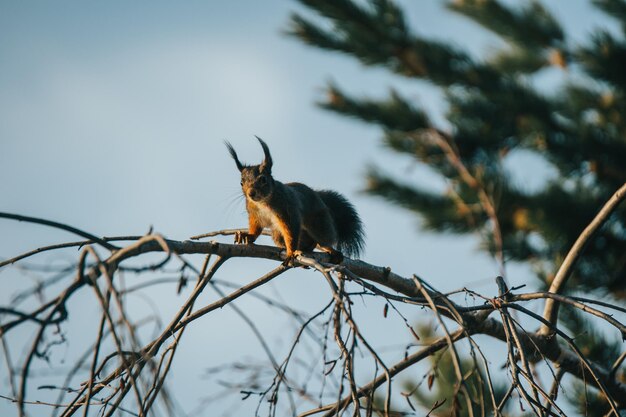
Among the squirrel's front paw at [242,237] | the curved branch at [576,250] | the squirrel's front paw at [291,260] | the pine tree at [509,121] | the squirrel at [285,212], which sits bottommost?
the curved branch at [576,250]

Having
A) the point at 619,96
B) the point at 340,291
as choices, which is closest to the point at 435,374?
the point at 340,291

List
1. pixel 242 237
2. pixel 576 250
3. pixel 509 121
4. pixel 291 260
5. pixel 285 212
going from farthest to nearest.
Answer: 1. pixel 509 121
2. pixel 285 212
3. pixel 242 237
4. pixel 291 260
5. pixel 576 250

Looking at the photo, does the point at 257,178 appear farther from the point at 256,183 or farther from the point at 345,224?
the point at 345,224

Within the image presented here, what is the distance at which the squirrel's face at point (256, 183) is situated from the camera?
430 cm

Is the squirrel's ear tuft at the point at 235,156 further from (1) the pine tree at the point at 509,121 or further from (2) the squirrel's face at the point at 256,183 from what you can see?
(1) the pine tree at the point at 509,121

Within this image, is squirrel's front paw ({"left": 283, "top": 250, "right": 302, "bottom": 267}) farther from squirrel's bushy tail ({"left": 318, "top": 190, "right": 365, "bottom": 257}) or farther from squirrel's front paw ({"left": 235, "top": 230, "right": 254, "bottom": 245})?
squirrel's bushy tail ({"left": 318, "top": 190, "right": 365, "bottom": 257})

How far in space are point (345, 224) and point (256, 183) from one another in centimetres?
89

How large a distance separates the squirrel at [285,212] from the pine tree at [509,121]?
138 inches

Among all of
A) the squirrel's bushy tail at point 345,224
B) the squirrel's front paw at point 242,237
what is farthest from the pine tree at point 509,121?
the squirrel's front paw at point 242,237

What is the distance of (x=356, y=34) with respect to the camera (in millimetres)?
8141

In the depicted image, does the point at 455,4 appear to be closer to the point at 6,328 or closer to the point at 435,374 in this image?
the point at 435,374

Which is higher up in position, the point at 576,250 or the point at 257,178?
the point at 257,178

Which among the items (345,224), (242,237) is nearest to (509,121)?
(345,224)

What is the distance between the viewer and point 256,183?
4383 millimetres
